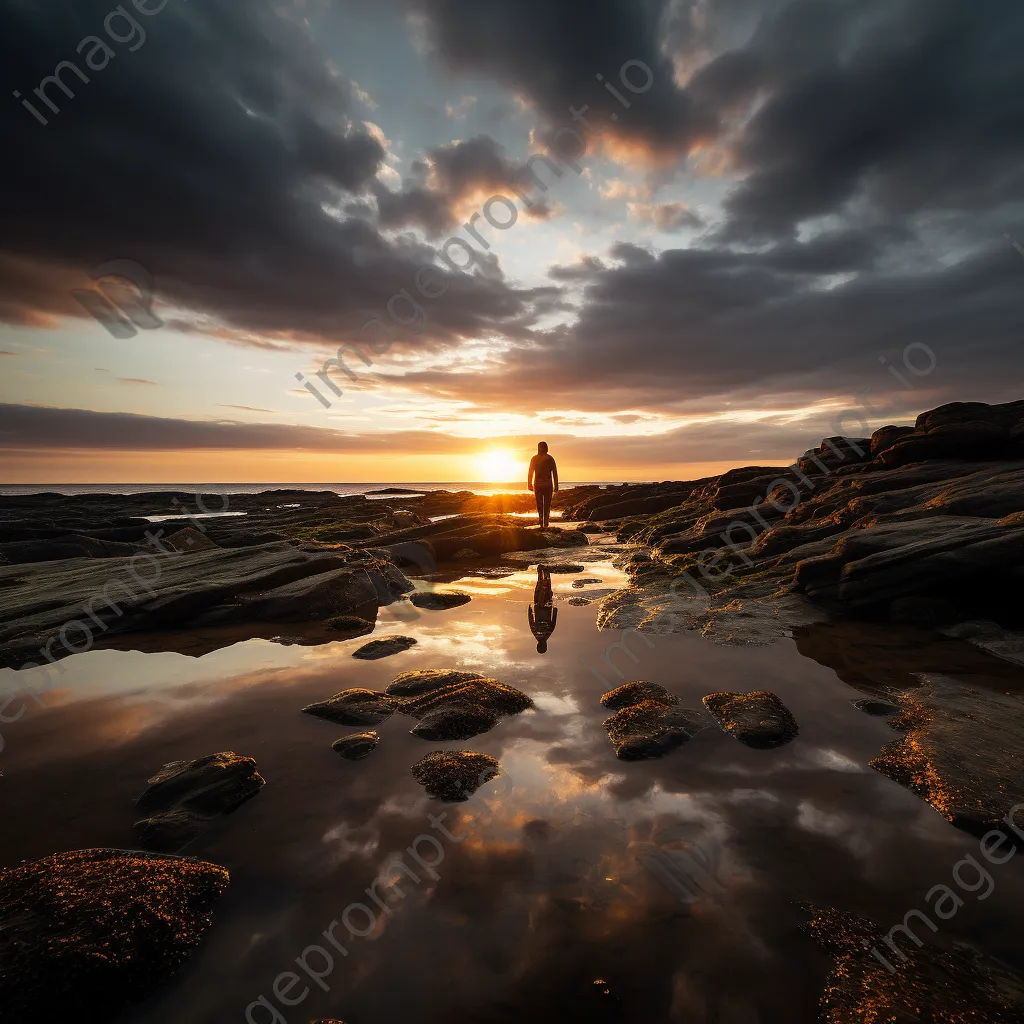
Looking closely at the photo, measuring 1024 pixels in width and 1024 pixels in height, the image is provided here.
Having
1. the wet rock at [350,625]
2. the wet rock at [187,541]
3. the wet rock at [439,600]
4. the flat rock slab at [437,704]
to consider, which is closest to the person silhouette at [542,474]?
the wet rock at [439,600]

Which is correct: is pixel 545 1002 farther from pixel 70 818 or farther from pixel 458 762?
pixel 70 818

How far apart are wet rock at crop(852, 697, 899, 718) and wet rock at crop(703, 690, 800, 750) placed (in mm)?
1065

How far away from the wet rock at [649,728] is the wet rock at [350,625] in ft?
20.2

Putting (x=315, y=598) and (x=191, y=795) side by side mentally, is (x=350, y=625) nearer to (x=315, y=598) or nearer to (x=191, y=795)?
(x=315, y=598)

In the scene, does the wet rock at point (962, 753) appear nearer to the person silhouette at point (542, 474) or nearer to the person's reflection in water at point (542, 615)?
the person's reflection in water at point (542, 615)

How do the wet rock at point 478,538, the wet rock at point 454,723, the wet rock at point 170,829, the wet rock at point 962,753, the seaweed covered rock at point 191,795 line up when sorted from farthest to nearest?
the wet rock at point 478,538 < the wet rock at point 454,723 < the wet rock at point 962,753 < the seaweed covered rock at point 191,795 < the wet rock at point 170,829

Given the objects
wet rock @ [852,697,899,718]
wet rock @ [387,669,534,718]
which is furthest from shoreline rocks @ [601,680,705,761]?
wet rock @ [852,697,899,718]

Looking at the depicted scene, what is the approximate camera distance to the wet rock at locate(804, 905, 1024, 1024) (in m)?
2.75

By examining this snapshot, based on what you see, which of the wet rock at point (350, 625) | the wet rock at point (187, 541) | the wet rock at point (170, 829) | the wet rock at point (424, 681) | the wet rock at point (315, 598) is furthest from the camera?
the wet rock at point (187, 541)

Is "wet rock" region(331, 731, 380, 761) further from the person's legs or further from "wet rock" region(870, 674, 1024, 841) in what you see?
the person's legs

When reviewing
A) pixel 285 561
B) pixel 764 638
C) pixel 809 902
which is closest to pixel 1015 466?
pixel 764 638

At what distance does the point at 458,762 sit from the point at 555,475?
20052 millimetres

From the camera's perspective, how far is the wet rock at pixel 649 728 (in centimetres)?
561

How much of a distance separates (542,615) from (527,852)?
778cm
